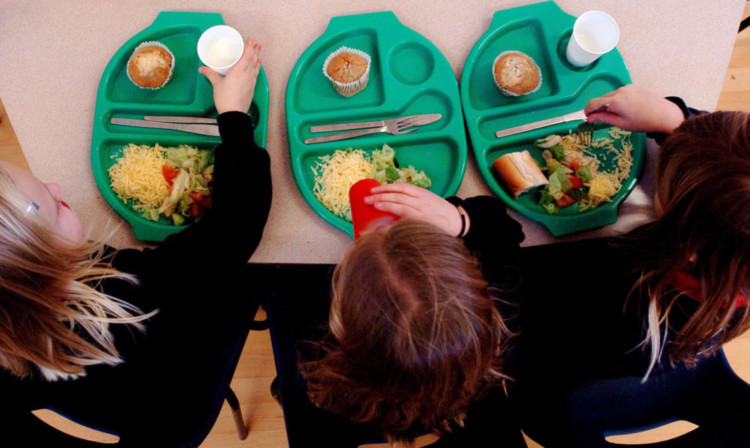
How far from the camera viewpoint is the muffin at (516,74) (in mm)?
1150

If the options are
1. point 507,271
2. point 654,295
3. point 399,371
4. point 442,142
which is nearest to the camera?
point 399,371

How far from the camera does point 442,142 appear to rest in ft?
3.89

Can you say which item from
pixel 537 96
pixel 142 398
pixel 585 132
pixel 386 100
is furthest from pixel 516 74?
pixel 142 398

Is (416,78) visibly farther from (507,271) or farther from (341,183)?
(507,271)

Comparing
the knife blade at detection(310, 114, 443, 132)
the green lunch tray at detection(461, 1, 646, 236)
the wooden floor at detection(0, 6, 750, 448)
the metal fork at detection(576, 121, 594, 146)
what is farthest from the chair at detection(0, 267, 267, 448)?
the metal fork at detection(576, 121, 594, 146)

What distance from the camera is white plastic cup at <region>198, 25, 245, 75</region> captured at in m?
1.15

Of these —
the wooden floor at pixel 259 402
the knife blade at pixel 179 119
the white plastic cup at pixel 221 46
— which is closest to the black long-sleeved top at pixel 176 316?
the knife blade at pixel 179 119

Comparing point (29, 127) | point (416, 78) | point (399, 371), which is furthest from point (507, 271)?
point (29, 127)

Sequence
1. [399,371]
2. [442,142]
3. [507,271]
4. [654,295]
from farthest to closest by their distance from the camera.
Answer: [442,142], [507,271], [654,295], [399,371]

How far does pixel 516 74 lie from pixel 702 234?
0.61m

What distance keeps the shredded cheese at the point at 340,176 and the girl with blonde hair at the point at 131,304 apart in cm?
15

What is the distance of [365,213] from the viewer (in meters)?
0.97

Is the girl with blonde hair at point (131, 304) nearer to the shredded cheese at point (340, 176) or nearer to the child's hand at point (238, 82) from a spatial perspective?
the child's hand at point (238, 82)

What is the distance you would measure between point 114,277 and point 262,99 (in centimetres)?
60
